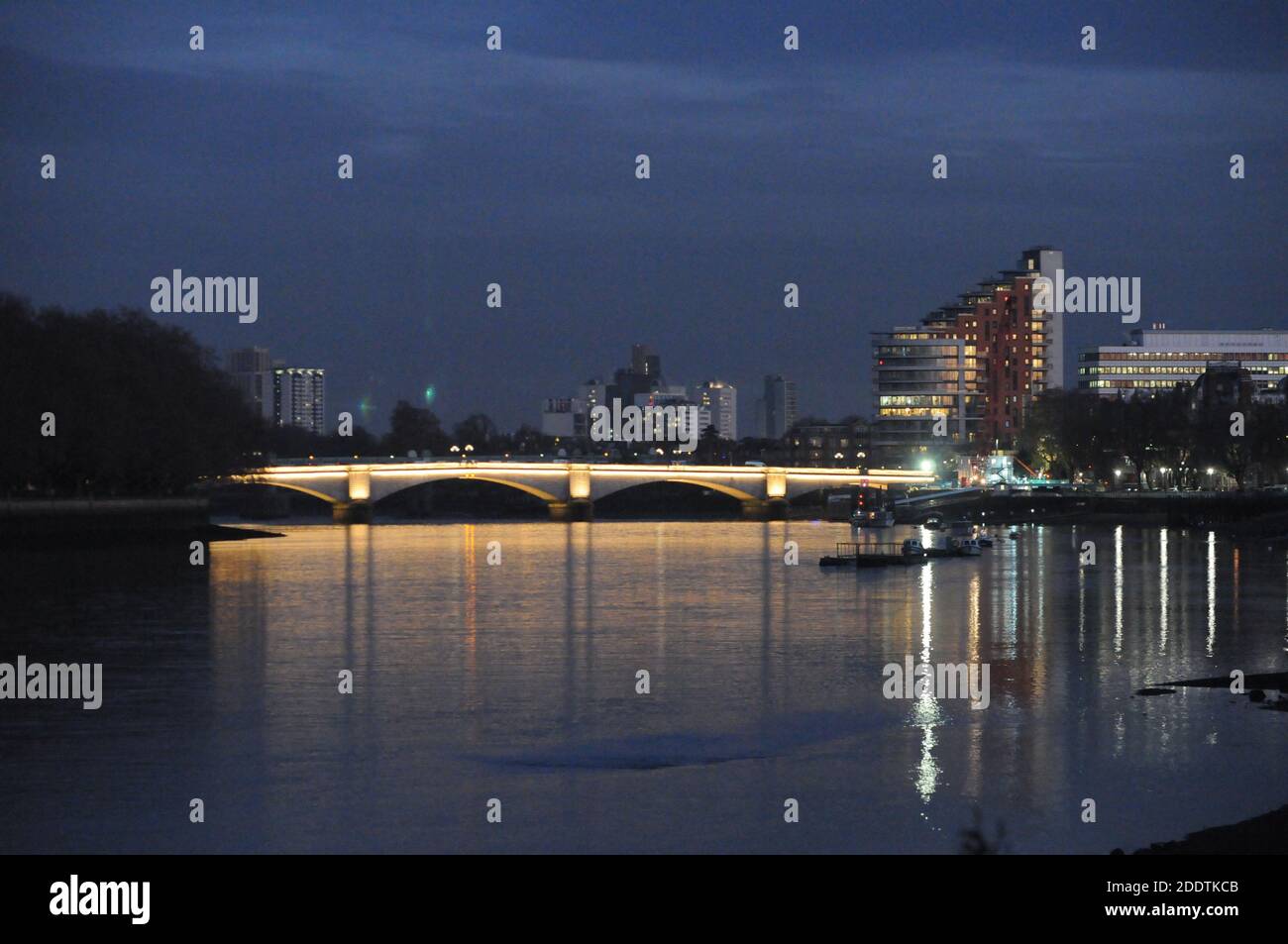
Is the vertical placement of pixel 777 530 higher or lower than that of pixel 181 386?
lower

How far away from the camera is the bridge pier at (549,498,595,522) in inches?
4601

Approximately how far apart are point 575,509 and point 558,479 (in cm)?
246

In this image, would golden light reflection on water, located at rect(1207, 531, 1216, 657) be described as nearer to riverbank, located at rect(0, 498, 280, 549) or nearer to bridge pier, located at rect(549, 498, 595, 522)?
riverbank, located at rect(0, 498, 280, 549)

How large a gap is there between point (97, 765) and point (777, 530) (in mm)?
80266

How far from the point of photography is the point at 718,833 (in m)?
16.8

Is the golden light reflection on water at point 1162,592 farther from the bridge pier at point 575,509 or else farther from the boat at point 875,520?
the bridge pier at point 575,509

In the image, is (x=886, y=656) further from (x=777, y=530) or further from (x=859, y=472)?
(x=859, y=472)

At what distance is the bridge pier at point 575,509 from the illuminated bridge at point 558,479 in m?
0.07

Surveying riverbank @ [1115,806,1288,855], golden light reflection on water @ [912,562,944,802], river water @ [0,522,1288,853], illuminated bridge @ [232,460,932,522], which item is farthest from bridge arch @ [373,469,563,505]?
riverbank @ [1115,806,1288,855]

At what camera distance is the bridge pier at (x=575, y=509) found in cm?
11688

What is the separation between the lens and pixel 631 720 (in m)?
24.2

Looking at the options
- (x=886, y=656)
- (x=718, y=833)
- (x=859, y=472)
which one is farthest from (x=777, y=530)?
(x=718, y=833)

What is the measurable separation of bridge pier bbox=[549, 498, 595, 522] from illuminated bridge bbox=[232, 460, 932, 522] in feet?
0.23
